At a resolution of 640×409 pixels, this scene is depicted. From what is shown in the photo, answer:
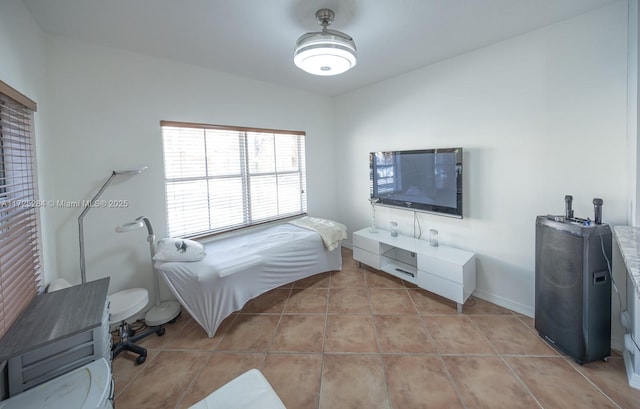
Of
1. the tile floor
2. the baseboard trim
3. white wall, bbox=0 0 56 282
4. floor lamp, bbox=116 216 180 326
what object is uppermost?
white wall, bbox=0 0 56 282

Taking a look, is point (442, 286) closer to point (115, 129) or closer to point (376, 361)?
point (376, 361)

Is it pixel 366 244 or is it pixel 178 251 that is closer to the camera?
pixel 178 251

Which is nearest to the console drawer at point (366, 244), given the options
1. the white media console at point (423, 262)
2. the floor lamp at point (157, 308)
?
→ the white media console at point (423, 262)

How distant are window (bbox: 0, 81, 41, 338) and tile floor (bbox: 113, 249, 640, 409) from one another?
879 millimetres

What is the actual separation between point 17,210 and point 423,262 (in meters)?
3.13

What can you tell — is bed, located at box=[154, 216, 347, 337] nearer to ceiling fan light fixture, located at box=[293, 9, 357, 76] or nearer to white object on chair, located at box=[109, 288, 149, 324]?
white object on chair, located at box=[109, 288, 149, 324]

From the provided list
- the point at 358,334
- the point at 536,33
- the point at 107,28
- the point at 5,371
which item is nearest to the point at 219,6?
the point at 107,28

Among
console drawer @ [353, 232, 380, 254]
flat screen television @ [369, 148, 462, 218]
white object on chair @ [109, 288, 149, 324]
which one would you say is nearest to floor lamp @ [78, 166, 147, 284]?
white object on chair @ [109, 288, 149, 324]

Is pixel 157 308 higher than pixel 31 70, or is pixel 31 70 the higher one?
pixel 31 70

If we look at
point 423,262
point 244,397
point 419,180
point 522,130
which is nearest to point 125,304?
point 244,397

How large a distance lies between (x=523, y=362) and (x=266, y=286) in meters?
2.18

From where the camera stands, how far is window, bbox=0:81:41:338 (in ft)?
4.13

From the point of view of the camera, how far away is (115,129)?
2291mm

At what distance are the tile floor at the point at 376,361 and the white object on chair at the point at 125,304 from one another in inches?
14.5
